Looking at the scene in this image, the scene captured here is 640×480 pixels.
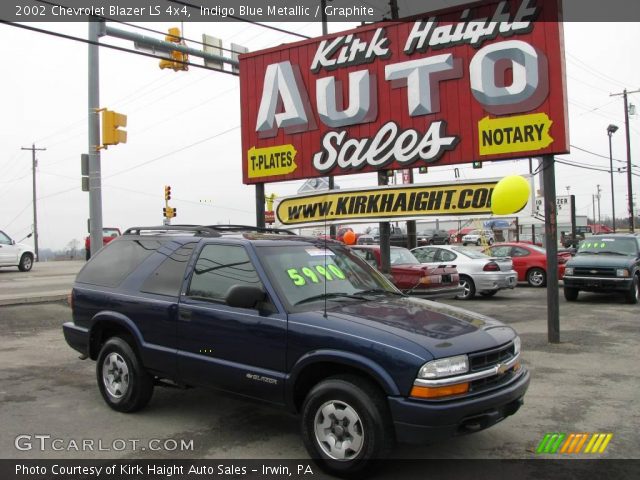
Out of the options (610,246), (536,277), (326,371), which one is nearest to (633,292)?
(610,246)

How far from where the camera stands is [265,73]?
39.1ft

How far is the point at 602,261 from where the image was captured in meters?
14.4

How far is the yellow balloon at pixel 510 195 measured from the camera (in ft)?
Result: 29.8

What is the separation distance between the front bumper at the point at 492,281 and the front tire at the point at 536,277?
3688mm

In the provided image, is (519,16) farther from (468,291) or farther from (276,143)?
(468,291)

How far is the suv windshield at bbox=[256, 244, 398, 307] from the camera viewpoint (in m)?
4.75

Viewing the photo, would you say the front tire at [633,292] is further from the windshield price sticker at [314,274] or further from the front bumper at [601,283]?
the windshield price sticker at [314,274]

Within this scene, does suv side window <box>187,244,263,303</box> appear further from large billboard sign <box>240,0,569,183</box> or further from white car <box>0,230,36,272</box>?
white car <box>0,230,36,272</box>

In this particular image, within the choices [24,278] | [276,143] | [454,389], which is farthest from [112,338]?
[24,278]

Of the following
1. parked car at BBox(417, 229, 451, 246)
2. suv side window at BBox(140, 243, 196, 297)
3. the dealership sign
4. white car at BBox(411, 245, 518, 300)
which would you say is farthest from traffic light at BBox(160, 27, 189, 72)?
parked car at BBox(417, 229, 451, 246)

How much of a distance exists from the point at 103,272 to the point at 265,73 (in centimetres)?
696

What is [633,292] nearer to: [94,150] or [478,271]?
[478,271]

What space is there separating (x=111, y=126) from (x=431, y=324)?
37.8 feet

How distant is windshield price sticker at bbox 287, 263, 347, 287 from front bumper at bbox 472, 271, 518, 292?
429 inches
